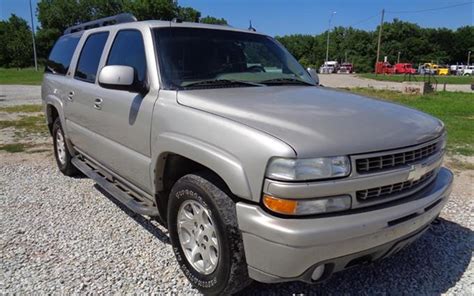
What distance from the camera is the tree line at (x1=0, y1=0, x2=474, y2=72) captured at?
197 ft

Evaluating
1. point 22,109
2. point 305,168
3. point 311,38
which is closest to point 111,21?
point 305,168

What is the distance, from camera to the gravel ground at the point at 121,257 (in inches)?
112

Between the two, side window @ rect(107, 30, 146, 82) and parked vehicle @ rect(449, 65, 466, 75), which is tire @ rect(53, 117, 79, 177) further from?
parked vehicle @ rect(449, 65, 466, 75)

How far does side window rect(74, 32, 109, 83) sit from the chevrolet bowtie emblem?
3.16 m

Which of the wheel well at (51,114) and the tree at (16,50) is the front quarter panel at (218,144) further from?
the tree at (16,50)

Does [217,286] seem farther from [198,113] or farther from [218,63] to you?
[218,63]

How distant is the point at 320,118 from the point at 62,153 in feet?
14.3

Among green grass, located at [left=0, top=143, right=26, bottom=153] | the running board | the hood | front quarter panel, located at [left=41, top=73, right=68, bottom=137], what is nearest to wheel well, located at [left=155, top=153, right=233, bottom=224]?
the running board

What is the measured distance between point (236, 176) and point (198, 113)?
1.97 feet

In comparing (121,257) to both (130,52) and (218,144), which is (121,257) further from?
(130,52)

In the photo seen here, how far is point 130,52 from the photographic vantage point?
11.7ft

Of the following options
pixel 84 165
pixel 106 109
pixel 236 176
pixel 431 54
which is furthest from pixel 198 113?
pixel 431 54

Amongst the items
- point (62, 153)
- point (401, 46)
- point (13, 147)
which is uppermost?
point (401, 46)

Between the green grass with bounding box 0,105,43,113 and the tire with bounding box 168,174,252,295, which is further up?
the tire with bounding box 168,174,252,295
